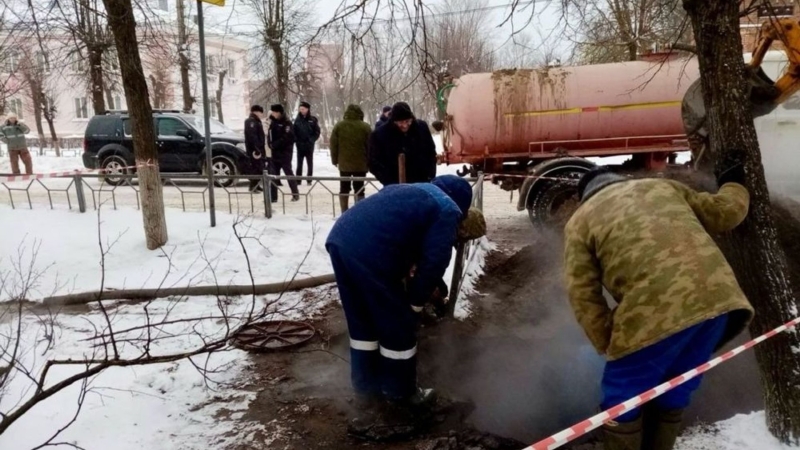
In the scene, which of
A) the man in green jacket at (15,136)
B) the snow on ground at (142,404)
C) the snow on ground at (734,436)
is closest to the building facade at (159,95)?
the man in green jacket at (15,136)

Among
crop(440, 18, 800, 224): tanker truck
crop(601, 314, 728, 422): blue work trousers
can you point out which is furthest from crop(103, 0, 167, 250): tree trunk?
crop(601, 314, 728, 422): blue work trousers

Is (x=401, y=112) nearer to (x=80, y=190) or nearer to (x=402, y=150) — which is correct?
(x=402, y=150)

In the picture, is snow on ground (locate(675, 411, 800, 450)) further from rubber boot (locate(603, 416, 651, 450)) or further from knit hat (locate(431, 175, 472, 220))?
knit hat (locate(431, 175, 472, 220))

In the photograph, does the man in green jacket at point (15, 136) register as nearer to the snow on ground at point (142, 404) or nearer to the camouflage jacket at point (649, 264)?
the snow on ground at point (142, 404)

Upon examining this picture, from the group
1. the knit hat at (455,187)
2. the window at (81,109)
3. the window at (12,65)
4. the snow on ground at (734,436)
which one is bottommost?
the snow on ground at (734,436)

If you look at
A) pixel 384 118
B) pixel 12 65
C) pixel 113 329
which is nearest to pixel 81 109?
pixel 12 65

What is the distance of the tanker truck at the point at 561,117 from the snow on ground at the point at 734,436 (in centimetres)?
494

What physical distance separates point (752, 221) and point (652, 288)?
3.41ft

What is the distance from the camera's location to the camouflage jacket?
86.8 inches

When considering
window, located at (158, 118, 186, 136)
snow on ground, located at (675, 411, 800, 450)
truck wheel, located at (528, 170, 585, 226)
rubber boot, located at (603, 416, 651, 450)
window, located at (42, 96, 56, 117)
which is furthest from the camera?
window, located at (42, 96, 56, 117)

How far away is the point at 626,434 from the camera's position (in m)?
2.46

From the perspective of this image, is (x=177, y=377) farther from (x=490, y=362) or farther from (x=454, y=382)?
(x=490, y=362)

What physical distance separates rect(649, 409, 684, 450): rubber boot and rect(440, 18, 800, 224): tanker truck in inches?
217

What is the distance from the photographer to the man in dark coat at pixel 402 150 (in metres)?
6.28
